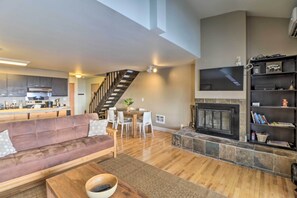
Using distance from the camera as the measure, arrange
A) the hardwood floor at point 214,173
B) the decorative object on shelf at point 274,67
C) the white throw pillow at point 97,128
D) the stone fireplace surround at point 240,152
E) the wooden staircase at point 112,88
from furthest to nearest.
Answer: the wooden staircase at point 112,88 → the white throw pillow at point 97,128 → the decorative object on shelf at point 274,67 → the stone fireplace surround at point 240,152 → the hardwood floor at point 214,173

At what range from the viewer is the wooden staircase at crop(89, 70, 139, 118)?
19.7ft

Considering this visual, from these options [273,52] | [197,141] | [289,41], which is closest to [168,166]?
[197,141]

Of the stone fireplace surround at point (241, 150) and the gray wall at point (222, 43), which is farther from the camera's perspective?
the gray wall at point (222, 43)

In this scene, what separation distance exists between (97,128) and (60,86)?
407cm

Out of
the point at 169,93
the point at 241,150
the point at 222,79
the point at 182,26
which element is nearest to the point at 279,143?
the point at 241,150

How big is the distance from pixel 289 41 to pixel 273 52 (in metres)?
0.30

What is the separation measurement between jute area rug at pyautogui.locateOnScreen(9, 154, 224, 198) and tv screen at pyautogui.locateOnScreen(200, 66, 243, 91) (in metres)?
2.25

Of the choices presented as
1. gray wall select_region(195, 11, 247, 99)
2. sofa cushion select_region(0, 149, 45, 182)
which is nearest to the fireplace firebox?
gray wall select_region(195, 11, 247, 99)

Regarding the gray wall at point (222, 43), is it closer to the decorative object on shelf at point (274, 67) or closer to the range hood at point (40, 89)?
the decorative object on shelf at point (274, 67)

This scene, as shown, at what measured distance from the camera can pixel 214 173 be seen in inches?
104

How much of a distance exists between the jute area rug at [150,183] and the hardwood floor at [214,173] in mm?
179

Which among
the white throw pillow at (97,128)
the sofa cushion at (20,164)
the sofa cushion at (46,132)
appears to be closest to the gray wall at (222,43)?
the white throw pillow at (97,128)

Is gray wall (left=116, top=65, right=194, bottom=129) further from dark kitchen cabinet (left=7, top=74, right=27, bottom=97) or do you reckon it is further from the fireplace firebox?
dark kitchen cabinet (left=7, top=74, right=27, bottom=97)

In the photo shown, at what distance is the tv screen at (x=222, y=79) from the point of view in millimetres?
3312
